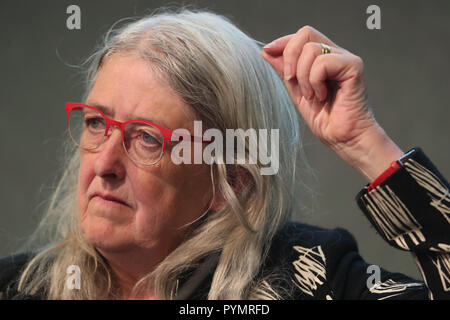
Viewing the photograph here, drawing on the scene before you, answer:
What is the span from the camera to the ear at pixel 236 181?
5.37ft

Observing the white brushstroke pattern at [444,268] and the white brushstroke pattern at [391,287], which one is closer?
the white brushstroke pattern at [444,268]

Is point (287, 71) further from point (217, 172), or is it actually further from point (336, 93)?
point (217, 172)

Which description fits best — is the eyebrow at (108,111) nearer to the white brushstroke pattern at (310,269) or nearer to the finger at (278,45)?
the finger at (278,45)

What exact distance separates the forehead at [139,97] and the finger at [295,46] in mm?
322

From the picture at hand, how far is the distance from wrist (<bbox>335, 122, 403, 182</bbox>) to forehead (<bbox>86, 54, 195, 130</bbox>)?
47 centimetres

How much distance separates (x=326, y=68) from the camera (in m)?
1.33

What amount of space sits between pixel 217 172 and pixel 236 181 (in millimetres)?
81

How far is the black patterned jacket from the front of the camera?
1235 mm

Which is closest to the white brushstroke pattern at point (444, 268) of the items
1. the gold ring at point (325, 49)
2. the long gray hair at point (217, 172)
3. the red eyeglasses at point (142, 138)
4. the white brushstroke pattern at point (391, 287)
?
the white brushstroke pattern at point (391, 287)

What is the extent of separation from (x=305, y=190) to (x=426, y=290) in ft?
2.19

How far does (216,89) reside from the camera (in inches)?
62.3

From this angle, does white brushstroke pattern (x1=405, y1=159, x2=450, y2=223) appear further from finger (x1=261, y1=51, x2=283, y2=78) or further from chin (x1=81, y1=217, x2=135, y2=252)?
chin (x1=81, y1=217, x2=135, y2=252)

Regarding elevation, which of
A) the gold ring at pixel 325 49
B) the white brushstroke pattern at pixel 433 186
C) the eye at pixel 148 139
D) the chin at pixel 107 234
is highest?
the gold ring at pixel 325 49

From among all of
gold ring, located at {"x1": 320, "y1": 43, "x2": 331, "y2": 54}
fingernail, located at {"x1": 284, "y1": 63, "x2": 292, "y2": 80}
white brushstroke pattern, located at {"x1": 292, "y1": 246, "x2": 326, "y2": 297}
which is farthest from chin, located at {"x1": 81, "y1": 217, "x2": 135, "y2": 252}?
gold ring, located at {"x1": 320, "y1": 43, "x2": 331, "y2": 54}
